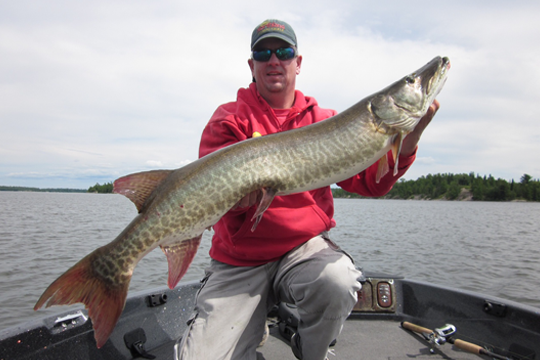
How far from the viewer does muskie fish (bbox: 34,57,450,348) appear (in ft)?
6.70

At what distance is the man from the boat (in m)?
0.96

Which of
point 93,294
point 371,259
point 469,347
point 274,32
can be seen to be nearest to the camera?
point 93,294

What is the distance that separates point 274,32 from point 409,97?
4.11ft

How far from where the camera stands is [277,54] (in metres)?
2.98

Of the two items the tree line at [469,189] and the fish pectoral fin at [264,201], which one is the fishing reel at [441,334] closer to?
the fish pectoral fin at [264,201]

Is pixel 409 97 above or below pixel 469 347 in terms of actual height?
above

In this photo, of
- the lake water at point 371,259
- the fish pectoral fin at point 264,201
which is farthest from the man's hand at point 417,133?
the lake water at point 371,259

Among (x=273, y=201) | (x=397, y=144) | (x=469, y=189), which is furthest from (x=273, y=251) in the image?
(x=469, y=189)

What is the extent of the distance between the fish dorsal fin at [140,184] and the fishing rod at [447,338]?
9.66 feet

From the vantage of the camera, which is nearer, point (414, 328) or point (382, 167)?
point (382, 167)

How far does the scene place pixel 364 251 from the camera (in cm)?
1198

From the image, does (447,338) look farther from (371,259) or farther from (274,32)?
(371,259)

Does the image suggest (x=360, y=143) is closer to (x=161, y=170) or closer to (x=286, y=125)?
(x=286, y=125)

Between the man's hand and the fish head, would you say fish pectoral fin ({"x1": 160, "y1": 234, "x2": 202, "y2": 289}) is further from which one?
the man's hand
